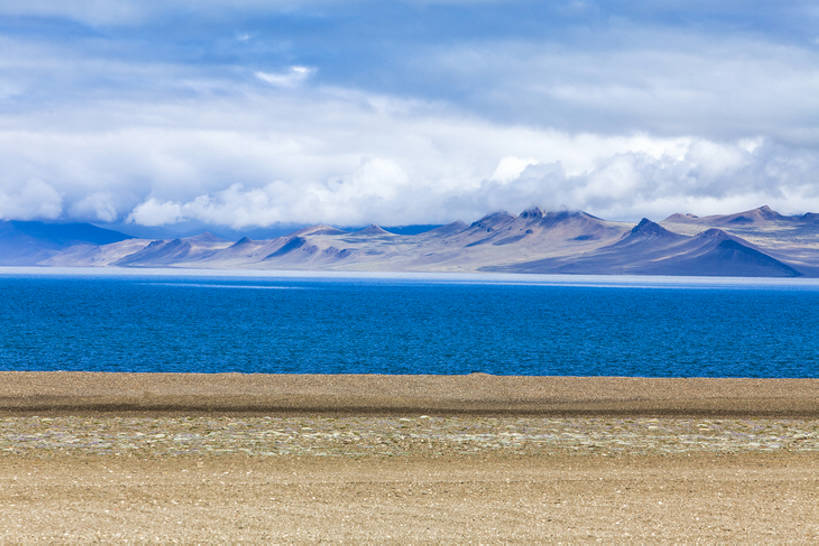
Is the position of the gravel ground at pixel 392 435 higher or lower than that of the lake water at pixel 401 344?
higher

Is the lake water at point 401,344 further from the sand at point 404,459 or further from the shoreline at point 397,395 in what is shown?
the sand at point 404,459

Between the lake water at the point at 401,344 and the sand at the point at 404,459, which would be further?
the lake water at the point at 401,344

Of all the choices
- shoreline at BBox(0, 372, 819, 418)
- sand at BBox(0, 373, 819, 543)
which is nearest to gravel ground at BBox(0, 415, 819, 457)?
sand at BBox(0, 373, 819, 543)

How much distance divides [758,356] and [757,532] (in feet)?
148

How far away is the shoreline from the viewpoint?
85.2 ft

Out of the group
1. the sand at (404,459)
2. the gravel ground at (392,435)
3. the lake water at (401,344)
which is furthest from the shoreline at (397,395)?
the lake water at (401,344)

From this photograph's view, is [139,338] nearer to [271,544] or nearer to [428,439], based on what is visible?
[428,439]

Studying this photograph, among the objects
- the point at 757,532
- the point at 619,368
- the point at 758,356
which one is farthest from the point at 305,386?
the point at 758,356

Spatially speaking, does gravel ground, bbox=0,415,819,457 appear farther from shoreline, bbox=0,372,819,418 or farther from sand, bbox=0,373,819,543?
shoreline, bbox=0,372,819,418

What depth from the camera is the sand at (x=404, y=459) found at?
44.2 feet

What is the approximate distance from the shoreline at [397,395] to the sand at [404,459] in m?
0.11

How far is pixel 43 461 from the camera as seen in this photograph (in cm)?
1808

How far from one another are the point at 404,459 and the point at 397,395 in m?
9.19

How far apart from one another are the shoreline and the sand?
4.3 inches
